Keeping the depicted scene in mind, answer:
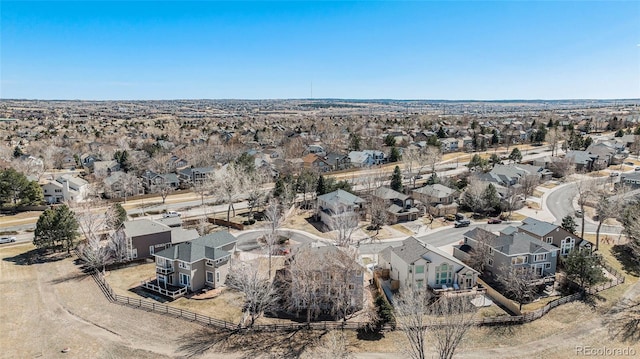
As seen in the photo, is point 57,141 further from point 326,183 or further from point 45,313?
point 45,313

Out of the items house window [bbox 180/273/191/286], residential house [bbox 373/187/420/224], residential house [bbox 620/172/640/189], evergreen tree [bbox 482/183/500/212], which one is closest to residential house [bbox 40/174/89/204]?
house window [bbox 180/273/191/286]

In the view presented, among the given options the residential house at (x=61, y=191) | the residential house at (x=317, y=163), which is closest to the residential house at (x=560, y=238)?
the residential house at (x=317, y=163)

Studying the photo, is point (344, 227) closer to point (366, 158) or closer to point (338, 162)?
point (338, 162)

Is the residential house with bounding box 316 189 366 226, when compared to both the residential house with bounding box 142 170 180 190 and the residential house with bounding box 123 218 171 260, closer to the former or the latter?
the residential house with bounding box 123 218 171 260

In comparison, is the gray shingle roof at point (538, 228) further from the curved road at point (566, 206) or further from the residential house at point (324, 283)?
the residential house at point (324, 283)

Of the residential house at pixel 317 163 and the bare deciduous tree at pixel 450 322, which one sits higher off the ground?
the residential house at pixel 317 163

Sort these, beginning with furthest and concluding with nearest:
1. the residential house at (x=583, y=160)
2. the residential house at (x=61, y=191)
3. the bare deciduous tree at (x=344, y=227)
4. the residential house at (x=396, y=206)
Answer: the residential house at (x=583, y=160), the residential house at (x=61, y=191), the residential house at (x=396, y=206), the bare deciduous tree at (x=344, y=227)
